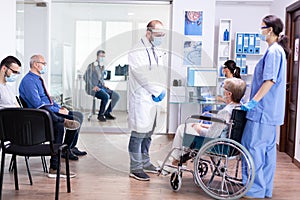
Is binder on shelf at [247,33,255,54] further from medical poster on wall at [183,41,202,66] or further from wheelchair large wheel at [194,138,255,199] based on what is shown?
wheelchair large wheel at [194,138,255,199]

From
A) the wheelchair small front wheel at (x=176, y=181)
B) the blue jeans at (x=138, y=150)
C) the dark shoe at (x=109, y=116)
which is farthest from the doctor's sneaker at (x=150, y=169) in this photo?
the dark shoe at (x=109, y=116)

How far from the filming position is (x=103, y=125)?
591cm

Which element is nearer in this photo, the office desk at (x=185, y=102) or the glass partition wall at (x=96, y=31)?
the office desk at (x=185, y=102)

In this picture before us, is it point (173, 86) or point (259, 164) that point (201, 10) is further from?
point (259, 164)

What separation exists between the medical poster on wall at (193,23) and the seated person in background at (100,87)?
124cm

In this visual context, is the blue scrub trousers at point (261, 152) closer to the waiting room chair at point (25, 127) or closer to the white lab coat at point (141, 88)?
the white lab coat at point (141, 88)

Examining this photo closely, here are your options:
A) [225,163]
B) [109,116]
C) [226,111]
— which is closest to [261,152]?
[225,163]

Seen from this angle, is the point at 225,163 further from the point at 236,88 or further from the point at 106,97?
the point at 106,97

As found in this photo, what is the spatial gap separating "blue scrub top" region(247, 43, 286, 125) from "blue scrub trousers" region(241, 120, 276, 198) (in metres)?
0.06

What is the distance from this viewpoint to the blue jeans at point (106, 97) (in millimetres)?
5512

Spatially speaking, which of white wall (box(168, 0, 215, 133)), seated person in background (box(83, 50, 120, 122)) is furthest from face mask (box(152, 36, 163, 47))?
white wall (box(168, 0, 215, 133))

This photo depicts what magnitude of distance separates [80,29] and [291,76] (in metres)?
3.00

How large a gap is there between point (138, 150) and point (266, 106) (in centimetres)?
123

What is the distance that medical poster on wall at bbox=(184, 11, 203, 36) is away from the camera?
19.3 feet
